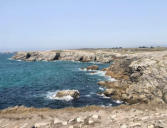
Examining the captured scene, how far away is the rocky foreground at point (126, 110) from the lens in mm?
14768

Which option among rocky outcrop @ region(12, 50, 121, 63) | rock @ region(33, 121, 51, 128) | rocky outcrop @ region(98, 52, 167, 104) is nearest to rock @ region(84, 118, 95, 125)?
rock @ region(33, 121, 51, 128)

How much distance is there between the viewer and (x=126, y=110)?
18.6 metres

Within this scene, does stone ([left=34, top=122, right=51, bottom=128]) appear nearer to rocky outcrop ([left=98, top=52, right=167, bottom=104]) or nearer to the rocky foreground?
the rocky foreground

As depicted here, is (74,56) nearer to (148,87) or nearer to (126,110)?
(148,87)

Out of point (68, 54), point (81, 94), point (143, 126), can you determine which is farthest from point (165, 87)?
point (68, 54)

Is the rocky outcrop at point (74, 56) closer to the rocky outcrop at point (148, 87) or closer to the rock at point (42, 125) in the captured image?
the rocky outcrop at point (148, 87)

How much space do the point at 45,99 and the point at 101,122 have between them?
24.9 meters

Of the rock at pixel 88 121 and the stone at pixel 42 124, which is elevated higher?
the rock at pixel 88 121

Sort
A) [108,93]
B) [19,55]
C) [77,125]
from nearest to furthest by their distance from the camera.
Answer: [77,125]
[108,93]
[19,55]

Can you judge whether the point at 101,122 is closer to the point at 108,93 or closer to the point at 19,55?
the point at 108,93

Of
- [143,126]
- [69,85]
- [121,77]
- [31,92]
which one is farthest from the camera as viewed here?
[121,77]

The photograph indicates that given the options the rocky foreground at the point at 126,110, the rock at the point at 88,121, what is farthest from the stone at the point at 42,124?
the rock at the point at 88,121

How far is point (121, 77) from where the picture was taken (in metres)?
59.3

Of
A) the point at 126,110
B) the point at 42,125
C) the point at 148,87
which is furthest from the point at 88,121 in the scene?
the point at 148,87
